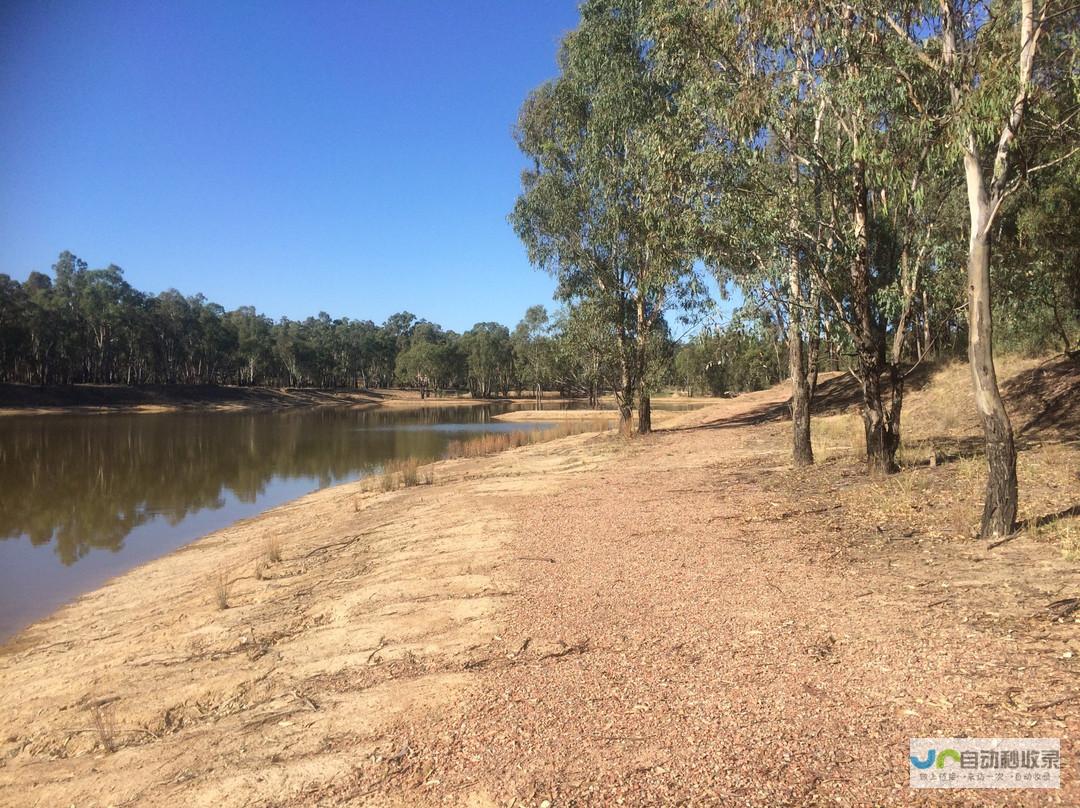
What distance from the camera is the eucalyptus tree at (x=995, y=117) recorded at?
19.6 ft

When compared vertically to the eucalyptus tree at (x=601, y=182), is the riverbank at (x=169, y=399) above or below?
below

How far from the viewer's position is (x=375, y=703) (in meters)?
4.00

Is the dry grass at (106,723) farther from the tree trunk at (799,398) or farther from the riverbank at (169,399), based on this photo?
the riverbank at (169,399)

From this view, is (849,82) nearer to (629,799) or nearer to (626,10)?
(629,799)

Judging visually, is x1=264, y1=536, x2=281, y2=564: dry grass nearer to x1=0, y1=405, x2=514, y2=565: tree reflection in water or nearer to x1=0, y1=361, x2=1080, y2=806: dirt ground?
x1=0, y1=361, x2=1080, y2=806: dirt ground

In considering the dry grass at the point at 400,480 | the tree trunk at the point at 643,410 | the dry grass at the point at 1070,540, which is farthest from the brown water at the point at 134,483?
the dry grass at the point at 1070,540

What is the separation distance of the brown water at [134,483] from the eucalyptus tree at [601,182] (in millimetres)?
7787

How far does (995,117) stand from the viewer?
19.6 ft

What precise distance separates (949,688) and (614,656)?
5.92 ft

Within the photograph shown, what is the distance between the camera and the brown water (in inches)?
431

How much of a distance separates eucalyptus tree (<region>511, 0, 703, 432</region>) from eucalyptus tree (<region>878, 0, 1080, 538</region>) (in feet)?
28.2

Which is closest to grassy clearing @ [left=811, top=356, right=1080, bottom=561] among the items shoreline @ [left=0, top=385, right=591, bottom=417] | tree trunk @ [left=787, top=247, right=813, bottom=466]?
tree trunk @ [left=787, top=247, right=813, bottom=466]

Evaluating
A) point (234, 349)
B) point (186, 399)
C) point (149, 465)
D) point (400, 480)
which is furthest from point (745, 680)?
point (234, 349)

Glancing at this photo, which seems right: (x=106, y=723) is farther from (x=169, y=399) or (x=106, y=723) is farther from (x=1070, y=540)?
(x=169, y=399)
